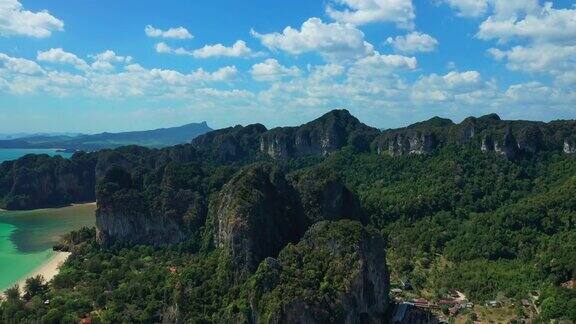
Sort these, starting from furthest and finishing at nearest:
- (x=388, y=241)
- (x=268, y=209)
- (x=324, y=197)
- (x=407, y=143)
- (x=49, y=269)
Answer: (x=407, y=143)
(x=388, y=241)
(x=49, y=269)
(x=324, y=197)
(x=268, y=209)

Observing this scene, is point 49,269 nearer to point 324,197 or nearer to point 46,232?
point 46,232

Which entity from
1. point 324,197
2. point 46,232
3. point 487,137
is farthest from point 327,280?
point 487,137

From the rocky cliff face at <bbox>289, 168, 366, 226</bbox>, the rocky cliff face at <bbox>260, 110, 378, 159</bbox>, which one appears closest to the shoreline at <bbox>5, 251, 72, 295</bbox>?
the rocky cliff face at <bbox>289, 168, 366, 226</bbox>

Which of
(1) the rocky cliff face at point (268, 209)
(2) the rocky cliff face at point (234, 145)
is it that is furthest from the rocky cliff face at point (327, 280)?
(2) the rocky cliff face at point (234, 145)

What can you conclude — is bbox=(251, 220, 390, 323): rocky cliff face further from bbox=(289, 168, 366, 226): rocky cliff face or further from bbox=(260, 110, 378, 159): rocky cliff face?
bbox=(260, 110, 378, 159): rocky cliff face

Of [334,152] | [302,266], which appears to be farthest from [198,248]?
[334,152]

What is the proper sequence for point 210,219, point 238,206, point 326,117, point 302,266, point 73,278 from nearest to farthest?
point 302,266 < point 238,206 < point 73,278 < point 210,219 < point 326,117

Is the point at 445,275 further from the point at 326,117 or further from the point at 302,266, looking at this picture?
the point at 326,117

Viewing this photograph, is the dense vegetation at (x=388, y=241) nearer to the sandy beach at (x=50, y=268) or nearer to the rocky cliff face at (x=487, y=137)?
the rocky cliff face at (x=487, y=137)
